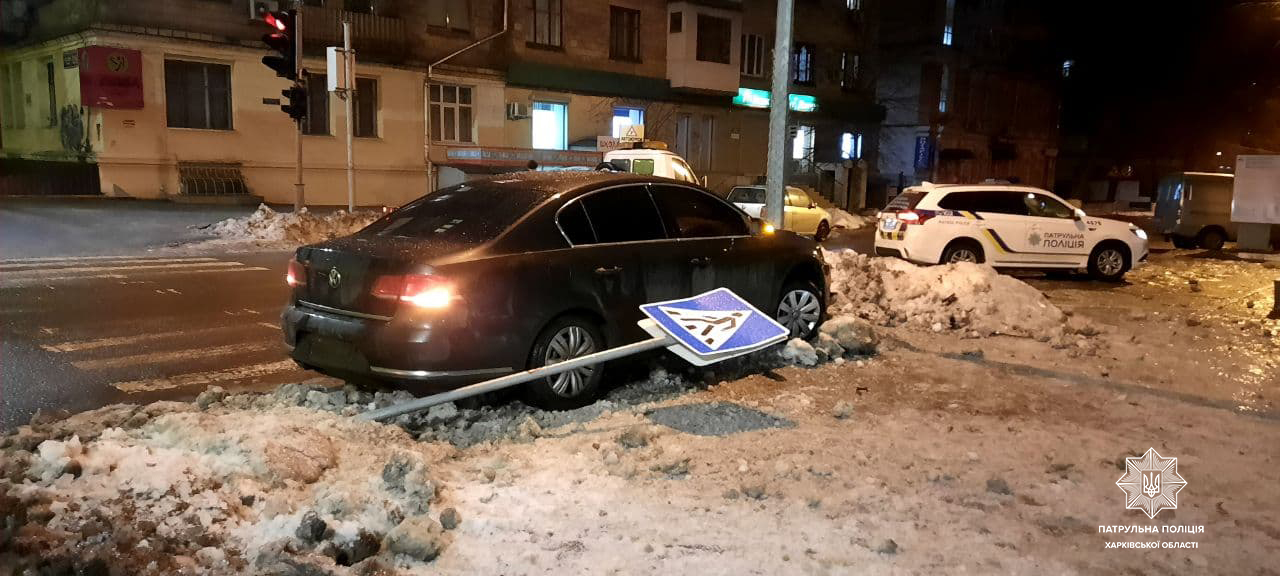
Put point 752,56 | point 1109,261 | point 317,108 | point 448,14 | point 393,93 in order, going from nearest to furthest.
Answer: point 1109,261
point 317,108
point 393,93
point 448,14
point 752,56

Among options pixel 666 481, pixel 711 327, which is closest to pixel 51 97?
pixel 711 327

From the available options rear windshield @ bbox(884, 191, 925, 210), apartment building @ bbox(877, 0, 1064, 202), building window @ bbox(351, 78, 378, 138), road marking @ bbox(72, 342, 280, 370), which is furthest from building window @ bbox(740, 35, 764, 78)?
road marking @ bbox(72, 342, 280, 370)

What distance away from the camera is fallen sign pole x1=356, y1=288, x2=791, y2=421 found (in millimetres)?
5625

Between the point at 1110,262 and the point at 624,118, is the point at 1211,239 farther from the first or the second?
the point at 624,118

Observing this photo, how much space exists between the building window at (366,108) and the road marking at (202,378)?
2056 cm

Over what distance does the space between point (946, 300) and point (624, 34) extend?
25250 mm

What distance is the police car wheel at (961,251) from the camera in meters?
14.9

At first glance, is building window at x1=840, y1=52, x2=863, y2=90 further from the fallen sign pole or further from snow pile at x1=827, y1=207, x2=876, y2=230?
the fallen sign pole

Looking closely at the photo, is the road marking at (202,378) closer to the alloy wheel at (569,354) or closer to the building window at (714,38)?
the alloy wheel at (569,354)

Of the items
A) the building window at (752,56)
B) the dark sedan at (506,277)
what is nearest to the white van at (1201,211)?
the building window at (752,56)

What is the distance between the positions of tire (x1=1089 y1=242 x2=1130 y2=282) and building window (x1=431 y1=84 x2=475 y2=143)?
19718 mm

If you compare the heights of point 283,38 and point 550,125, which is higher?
point 283,38

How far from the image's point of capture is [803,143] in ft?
131

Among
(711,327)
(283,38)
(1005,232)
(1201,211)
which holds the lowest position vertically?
(711,327)
